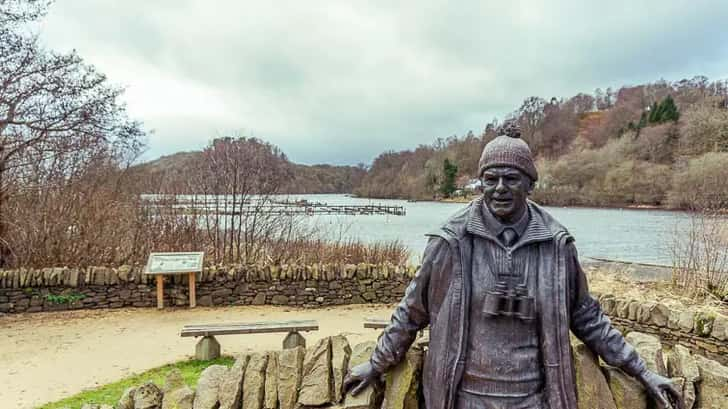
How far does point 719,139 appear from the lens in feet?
95.6

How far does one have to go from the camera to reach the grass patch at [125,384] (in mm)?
4492

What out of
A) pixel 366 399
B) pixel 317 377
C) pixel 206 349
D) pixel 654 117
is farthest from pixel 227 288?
pixel 654 117

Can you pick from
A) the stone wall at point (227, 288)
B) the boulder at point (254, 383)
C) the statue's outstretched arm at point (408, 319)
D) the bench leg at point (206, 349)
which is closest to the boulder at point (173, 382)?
the boulder at point (254, 383)

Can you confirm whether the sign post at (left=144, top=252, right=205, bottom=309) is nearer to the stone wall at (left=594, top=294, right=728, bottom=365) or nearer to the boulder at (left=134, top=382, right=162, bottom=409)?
the boulder at (left=134, top=382, right=162, bottom=409)

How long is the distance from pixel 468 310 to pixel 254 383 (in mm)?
1484

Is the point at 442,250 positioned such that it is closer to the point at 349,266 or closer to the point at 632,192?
the point at 349,266

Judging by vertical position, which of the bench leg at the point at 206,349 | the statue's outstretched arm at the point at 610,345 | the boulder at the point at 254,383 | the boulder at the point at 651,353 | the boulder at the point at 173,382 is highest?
the statue's outstretched arm at the point at 610,345

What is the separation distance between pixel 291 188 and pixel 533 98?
2303 inches

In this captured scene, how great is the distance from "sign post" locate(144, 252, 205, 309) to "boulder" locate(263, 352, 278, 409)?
6172 mm

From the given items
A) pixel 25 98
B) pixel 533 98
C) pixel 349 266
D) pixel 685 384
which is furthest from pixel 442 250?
pixel 533 98

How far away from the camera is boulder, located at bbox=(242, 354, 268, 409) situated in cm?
244

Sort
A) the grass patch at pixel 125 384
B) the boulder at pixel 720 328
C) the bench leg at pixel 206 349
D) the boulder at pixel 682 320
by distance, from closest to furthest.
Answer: the grass patch at pixel 125 384 < the boulder at pixel 720 328 < the bench leg at pixel 206 349 < the boulder at pixel 682 320

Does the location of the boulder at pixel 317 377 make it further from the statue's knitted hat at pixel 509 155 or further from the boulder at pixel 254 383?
the statue's knitted hat at pixel 509 155

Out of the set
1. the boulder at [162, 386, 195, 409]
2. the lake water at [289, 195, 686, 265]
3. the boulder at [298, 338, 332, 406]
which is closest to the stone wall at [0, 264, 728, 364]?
the lake water at [289, 195, 686, 265]
